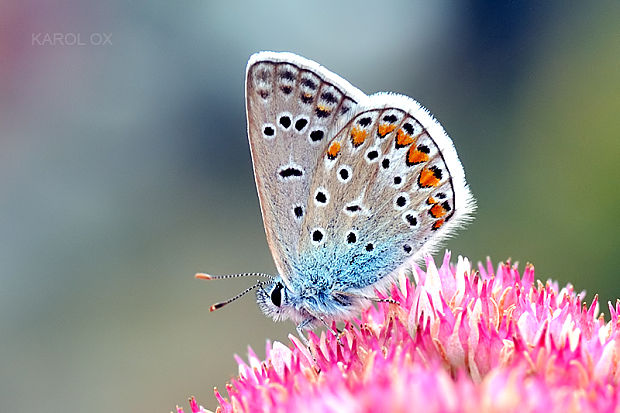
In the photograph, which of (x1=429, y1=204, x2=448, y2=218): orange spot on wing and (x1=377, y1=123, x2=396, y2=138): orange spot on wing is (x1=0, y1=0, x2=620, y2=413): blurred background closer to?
(x1=429, y1=204, x2=448, y2=218): orange spot on wing

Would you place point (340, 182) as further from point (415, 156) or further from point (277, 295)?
point (277, 295)

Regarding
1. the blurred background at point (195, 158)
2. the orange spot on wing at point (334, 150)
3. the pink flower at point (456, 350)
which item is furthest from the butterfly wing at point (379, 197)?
the blurred background at point (195, 158)

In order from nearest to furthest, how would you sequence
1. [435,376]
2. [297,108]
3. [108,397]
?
[435,376], [297,108], [108,397]

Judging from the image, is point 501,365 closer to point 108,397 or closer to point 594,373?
point 594,373

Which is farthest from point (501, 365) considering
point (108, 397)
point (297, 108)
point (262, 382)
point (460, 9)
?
point (460, 9)

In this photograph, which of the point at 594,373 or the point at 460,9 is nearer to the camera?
the point at 594,373
